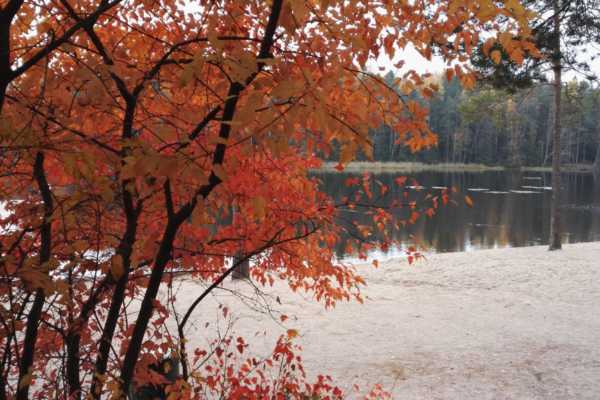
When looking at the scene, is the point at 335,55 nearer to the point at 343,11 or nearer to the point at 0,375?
the point at 343,11

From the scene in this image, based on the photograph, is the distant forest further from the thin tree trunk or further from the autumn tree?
the thin tree trunk

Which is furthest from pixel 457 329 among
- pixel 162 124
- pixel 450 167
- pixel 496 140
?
pixel 496 140

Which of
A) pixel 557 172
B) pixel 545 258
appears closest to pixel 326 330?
pixel 545 258

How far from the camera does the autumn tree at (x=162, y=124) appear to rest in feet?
5.03

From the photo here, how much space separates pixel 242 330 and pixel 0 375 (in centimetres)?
525

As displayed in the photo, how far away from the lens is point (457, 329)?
7.23 m

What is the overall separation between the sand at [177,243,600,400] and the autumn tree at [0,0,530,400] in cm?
250

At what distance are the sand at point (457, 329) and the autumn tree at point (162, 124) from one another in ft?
8.20

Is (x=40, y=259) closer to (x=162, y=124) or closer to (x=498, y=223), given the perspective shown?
(x=162, y=124)

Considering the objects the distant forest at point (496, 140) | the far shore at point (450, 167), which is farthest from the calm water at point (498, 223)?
the distant forest at point (496, 140)

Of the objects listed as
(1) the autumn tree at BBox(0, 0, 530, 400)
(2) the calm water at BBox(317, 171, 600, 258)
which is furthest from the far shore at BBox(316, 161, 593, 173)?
(1) the autumn tree at BBox(0, 0, 530, 400)

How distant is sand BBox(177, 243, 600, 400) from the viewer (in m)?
5.35

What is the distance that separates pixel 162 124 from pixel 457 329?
250 inches

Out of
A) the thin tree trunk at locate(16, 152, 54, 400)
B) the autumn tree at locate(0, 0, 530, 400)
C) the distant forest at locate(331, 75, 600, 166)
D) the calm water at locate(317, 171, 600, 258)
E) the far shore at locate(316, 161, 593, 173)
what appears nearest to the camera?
the autumn tree at locate(0, 0, 530, 400)
